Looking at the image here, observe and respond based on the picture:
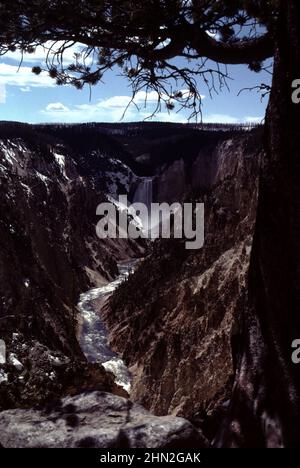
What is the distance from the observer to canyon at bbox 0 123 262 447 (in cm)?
636

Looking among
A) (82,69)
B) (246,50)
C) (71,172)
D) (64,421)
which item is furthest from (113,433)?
(71,172)

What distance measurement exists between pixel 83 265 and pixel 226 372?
147 feet

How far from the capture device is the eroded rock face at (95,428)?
4.84 meters

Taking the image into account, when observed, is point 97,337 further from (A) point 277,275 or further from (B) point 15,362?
(A) point 277,275

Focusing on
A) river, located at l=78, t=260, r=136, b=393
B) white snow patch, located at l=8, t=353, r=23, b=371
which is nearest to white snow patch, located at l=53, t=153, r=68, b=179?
river, located at l=78, t=260, r=136, b=393

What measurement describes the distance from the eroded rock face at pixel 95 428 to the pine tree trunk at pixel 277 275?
488 mm

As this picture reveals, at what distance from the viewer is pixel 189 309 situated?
119 feet

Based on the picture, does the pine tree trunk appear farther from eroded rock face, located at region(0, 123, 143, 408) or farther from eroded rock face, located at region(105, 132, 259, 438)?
eroded rock face, located at region(105, 132, 259, 438)

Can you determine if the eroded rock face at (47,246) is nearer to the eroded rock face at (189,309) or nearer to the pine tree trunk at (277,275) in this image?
the pine tree trunk at (277,275)

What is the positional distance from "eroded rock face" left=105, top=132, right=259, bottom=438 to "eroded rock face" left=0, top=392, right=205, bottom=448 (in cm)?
1296

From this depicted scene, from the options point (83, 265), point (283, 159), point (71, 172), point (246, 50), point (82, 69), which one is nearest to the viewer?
point (283, 159)

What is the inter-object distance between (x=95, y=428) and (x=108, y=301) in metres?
47.7
